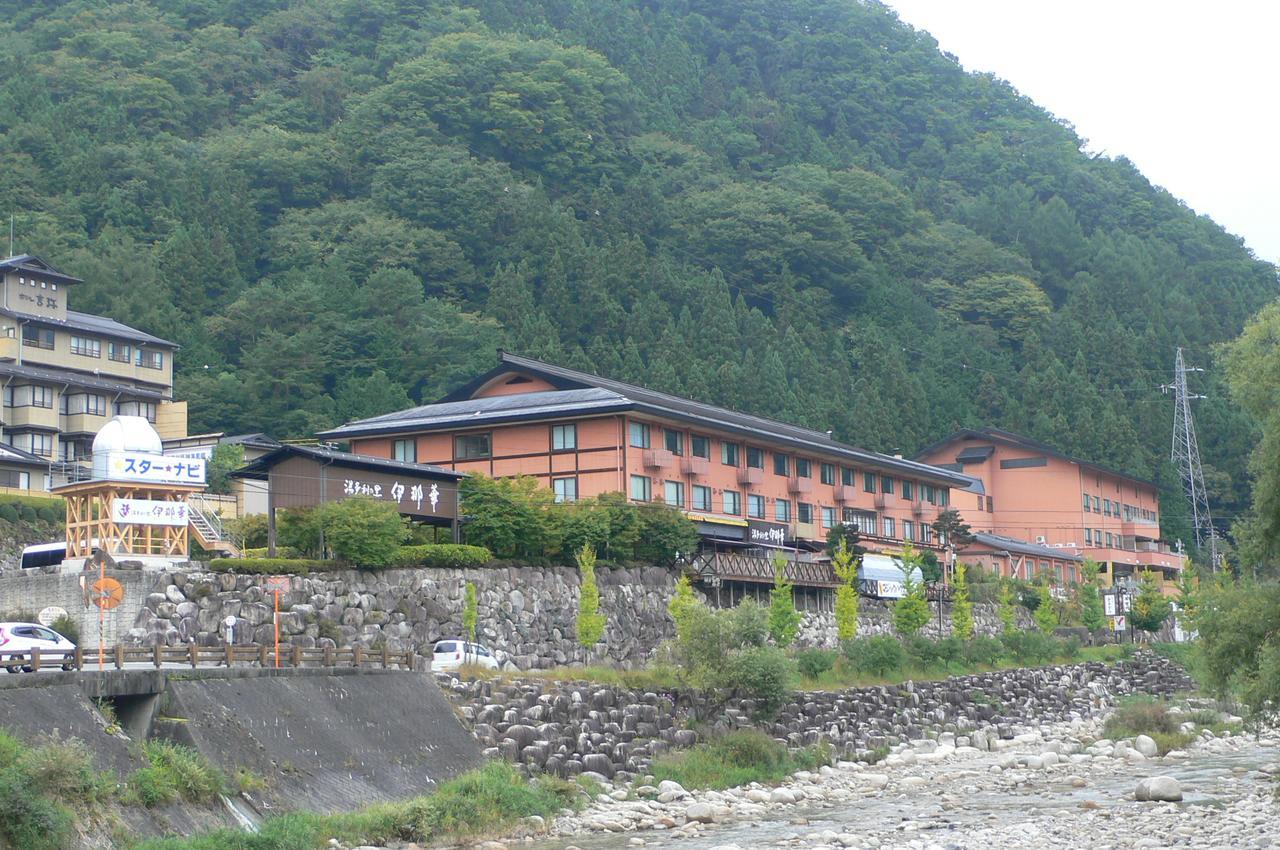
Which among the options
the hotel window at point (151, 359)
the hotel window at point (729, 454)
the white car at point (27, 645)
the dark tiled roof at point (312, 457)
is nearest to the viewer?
the white car at point (27, 645)

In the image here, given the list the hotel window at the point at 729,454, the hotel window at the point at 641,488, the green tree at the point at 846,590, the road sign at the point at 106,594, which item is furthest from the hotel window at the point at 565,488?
the road sign at the point at 106,594

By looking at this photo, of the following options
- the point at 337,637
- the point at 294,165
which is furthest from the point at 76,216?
the point at 337,637

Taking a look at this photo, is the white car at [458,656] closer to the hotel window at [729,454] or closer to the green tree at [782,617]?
the green tree at [782,617]

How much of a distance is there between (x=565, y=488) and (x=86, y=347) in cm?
3132

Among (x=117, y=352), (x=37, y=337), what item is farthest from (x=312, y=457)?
(x=117, y=352)

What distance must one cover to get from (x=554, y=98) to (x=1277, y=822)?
92.4 m

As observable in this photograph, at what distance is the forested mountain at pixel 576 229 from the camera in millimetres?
86312

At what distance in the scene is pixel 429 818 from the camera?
29203 millimetres

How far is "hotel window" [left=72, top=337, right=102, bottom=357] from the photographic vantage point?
75.3 m

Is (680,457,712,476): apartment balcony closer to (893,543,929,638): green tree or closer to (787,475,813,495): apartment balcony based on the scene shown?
(787,475,813,495): apartment balcony

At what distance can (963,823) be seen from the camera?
3173 centimetres

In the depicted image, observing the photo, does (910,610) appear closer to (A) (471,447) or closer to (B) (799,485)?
(B) (799,485)

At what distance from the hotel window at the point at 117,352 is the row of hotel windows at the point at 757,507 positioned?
3066 cm

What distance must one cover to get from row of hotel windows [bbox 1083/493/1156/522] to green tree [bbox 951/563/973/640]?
29.2m
